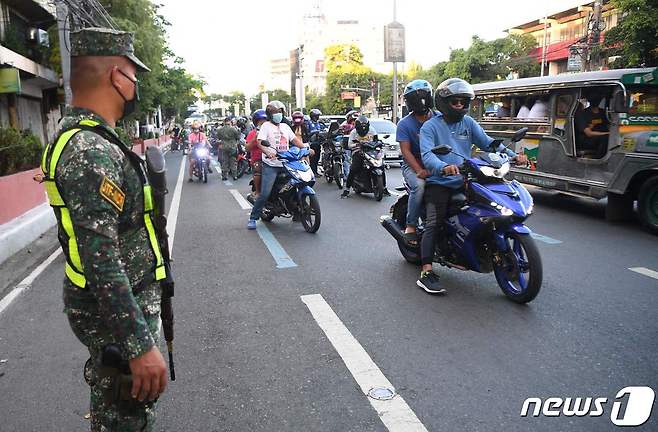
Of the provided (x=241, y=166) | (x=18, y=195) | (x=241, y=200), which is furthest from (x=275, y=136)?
(x=241, y=166)

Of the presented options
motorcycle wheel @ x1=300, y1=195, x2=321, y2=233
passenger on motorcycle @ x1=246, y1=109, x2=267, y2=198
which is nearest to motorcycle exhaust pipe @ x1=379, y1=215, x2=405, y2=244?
motorcycle wheel @ x1=300, y1=195, x2=321, y2=233

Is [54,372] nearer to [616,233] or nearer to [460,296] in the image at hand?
[460,296]

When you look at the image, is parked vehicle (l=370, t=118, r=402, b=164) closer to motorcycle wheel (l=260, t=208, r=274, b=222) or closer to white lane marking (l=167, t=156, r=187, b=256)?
white lane marking (l=167, t=156, r=187, b=256)

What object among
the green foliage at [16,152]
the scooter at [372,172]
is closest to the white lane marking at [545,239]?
the scooter at [372,172]

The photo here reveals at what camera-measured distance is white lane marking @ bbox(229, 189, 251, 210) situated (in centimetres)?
1101

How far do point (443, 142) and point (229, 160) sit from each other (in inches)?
481

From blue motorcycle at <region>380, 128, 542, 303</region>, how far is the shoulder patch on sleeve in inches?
129

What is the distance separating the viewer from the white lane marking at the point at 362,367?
9.82ft

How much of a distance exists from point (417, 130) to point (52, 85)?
23804 mm

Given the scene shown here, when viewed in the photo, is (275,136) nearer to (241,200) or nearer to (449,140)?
(449,140)

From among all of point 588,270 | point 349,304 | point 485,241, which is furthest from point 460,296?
point 588,270

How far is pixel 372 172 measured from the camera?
11.3 metres

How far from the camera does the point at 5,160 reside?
30.6ft

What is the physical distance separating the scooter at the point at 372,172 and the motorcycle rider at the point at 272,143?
309 cm
